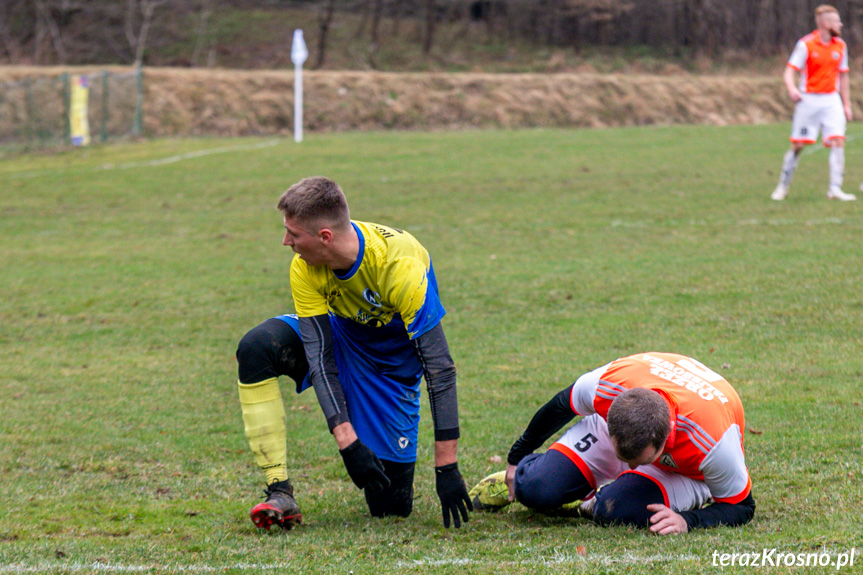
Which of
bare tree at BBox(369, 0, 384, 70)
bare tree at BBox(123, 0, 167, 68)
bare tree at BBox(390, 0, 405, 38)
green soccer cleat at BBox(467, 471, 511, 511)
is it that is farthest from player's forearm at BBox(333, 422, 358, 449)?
bare tree at BBox(390, 0, 405, 38)

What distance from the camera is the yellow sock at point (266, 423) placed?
4441 mm

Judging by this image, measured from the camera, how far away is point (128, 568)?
3531 millimetres

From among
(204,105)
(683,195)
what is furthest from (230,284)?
(204,105)

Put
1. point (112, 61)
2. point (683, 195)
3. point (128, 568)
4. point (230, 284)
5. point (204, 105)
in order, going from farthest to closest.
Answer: point (112, 61) < point (204, 105) < point (683, 195) < point (230, 284) < point (128, 568)

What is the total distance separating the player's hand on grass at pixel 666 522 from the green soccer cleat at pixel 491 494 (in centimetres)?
91

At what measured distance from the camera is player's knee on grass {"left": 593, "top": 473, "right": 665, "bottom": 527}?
4.16 m

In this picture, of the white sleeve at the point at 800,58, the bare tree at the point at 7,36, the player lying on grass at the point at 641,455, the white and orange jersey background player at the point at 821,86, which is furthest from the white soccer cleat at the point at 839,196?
the bare tree at the point at 7,36

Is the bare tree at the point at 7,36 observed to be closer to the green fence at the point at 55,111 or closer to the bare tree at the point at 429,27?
the green fence at the point at 55,111

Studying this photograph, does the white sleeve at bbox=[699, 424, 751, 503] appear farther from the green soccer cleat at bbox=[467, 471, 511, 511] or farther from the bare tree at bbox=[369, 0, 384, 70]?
the bare tree at bbox=[369, 0, 384, 70]

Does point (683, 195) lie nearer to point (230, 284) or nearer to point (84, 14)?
point (230, 284)

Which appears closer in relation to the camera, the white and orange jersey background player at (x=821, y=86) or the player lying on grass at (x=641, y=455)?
the player lying on grass at (x=641, y=455)

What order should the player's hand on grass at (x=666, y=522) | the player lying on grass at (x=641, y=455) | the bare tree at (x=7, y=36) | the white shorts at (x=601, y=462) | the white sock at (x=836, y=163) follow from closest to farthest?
1. the player lying on grass at (x=641, y=455)
2. the player's hand on grass at (x=666, y=522)
3. the white shorts at (x=601, y=462)
4. the white sock at (x=836, y=163)
5. the bare tree at (x=7, y=36)

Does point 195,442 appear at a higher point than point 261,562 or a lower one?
lower

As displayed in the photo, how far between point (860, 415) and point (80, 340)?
695cm
